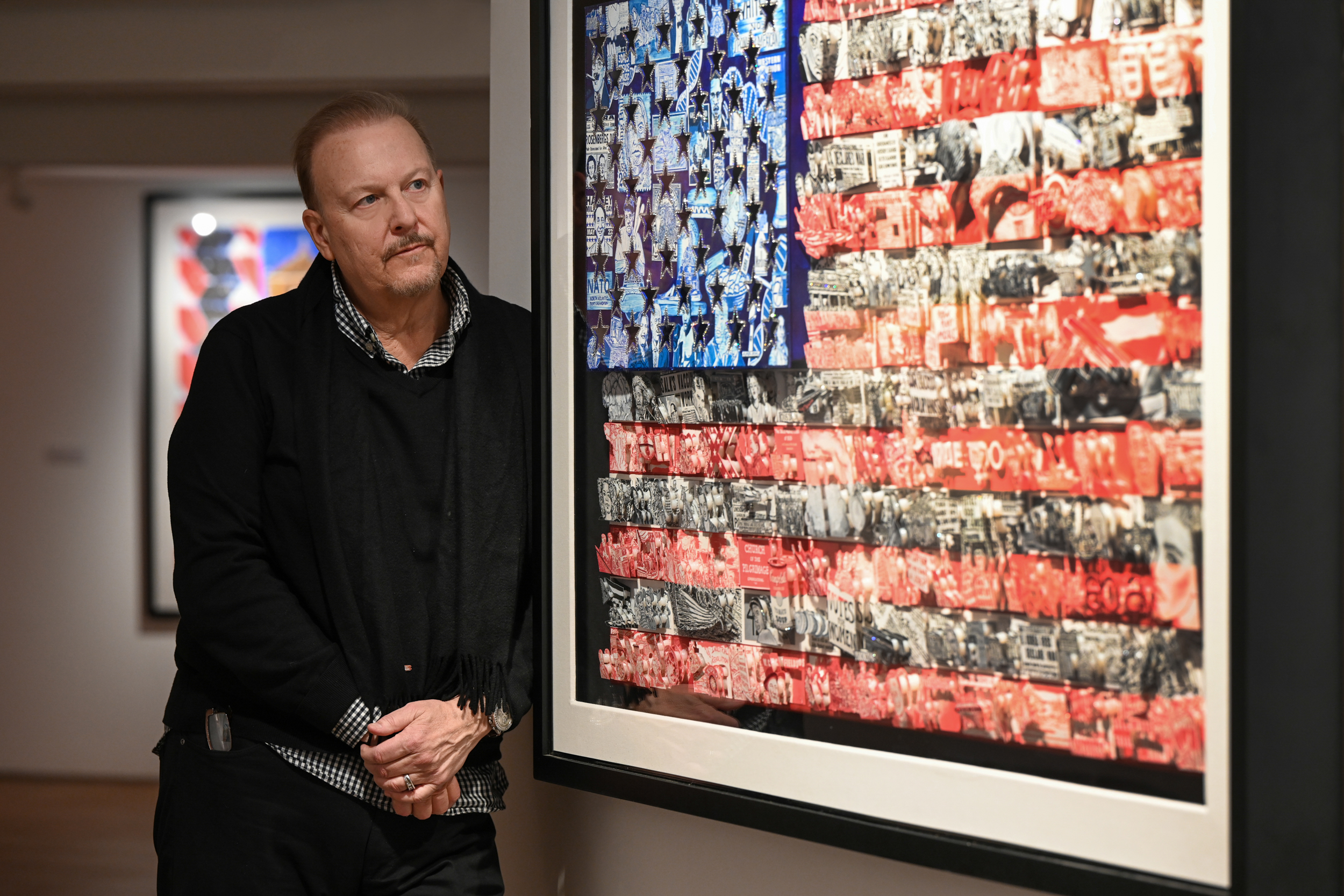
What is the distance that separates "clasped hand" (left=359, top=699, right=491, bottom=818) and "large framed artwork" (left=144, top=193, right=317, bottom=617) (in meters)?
3.16

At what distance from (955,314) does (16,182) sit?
4.36 m

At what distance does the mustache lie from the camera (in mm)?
1337

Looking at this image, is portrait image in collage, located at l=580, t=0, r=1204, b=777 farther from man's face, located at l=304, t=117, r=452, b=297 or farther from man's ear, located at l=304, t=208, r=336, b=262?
man's ear, located at l=304, t=208, r=336, b=262

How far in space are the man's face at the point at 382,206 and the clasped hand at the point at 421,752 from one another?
554 mm

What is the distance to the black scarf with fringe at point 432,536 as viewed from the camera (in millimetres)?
1295

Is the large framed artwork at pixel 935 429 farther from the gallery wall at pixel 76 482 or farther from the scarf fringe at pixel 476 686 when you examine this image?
the gallery wall at pixel 76 482

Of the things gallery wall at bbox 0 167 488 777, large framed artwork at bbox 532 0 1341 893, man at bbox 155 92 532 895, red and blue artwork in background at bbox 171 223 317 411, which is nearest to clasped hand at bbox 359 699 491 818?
man at bbox 155 92 532 895

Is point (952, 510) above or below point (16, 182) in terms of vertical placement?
below

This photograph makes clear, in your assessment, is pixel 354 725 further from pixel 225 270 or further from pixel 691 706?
pixel 225 270

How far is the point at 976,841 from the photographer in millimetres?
989

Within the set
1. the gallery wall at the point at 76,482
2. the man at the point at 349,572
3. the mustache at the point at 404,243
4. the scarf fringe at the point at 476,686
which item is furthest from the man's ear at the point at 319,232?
the gallery wall at the point at 76,482

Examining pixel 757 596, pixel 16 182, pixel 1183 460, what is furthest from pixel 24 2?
pixel 1183 460

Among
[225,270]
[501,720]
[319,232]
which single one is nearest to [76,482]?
[225,270]

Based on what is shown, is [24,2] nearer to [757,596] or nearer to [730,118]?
[730,118]
